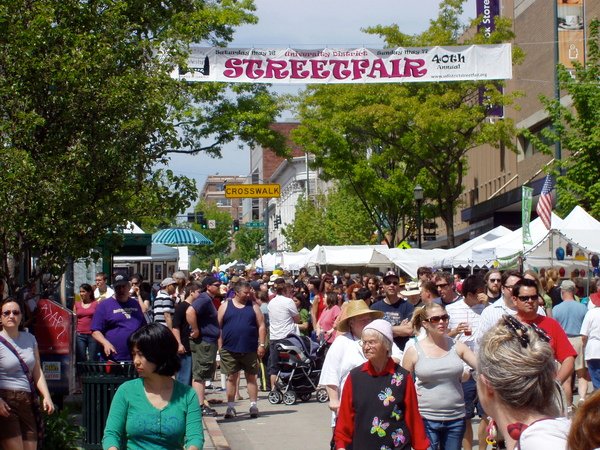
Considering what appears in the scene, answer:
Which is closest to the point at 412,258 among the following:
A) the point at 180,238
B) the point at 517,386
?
the point at 180,238

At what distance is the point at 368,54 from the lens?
22703mm

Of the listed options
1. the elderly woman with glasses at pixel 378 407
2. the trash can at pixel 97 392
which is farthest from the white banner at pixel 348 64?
the elderly woman with glasses at pixel 378 407

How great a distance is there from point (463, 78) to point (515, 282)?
47.9ft

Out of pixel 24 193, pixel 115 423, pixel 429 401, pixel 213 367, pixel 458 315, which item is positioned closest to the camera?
pixel 115 423

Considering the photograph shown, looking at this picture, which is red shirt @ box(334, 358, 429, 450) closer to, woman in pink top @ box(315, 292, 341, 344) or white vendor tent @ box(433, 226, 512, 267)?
woman in pink top @ box(315, 292, 341, 344)

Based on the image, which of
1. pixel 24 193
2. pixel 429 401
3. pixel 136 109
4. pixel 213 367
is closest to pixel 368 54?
pixel 213 367

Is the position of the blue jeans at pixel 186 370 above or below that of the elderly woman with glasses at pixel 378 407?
below

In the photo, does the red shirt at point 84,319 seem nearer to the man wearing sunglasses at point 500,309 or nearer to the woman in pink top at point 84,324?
the woman in pink top at point 84,324

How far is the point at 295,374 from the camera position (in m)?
16.9

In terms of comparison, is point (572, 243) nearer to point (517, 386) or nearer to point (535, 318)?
point (535, 318)

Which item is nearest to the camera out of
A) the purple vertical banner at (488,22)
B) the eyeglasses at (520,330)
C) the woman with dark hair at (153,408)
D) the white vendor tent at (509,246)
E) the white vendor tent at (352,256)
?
the eyeglasses at (520,330)

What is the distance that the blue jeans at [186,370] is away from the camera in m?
14.2

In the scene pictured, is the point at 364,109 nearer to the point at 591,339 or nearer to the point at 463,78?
the point at 463,78

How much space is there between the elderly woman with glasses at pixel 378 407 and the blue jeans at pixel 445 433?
4.62ft
